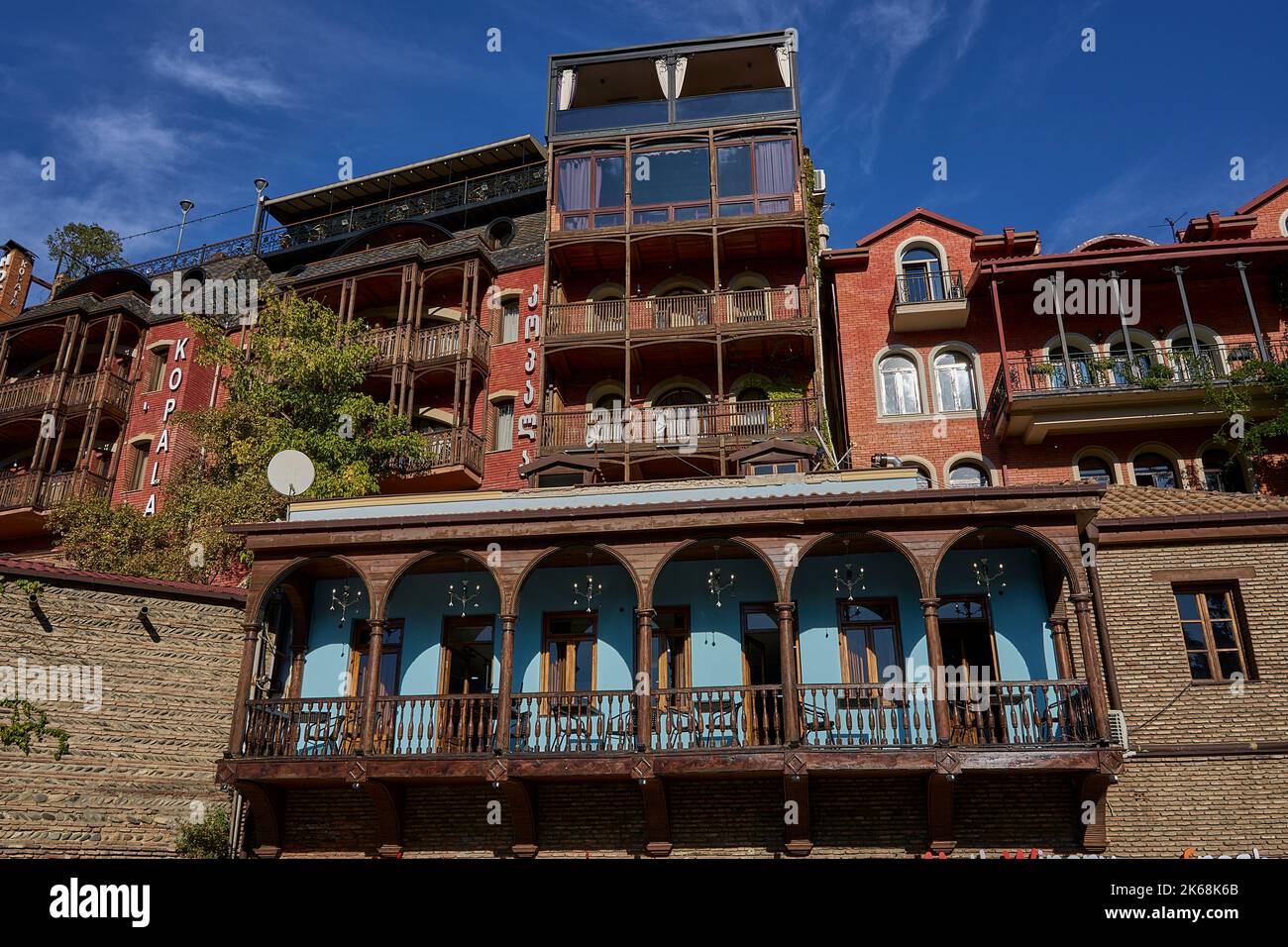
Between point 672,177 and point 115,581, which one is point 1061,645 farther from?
point 672,177

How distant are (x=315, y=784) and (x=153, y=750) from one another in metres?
2.89

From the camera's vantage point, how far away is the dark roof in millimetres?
15732

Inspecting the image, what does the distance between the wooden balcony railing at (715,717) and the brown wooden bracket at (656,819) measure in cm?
57

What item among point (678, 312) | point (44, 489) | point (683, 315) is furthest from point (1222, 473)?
point (44, 489)

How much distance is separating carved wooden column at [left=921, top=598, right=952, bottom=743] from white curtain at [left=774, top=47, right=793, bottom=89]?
17.2 m

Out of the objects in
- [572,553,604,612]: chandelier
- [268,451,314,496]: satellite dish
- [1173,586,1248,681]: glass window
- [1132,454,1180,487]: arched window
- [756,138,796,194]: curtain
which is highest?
[756,138,796,194]: curtain

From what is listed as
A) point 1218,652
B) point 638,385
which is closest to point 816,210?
point 638,385

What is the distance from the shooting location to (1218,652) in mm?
15227

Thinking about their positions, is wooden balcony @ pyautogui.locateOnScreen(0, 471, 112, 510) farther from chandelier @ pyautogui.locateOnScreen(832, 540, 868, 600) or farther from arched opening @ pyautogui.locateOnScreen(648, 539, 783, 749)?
chandelier @ pyautogui.locateOnScreen(832, 540, 868, 600)

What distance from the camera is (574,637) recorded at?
54.2 ft

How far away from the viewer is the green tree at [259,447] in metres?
23.1

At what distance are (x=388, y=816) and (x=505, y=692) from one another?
277 cm

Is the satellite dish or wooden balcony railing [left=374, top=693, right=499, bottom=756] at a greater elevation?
the satellite dish

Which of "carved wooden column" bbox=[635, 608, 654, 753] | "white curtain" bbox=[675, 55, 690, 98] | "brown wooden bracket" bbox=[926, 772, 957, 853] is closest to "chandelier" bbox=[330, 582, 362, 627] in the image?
"carved wooden column" bbox=[635, 608, 654, 753]
